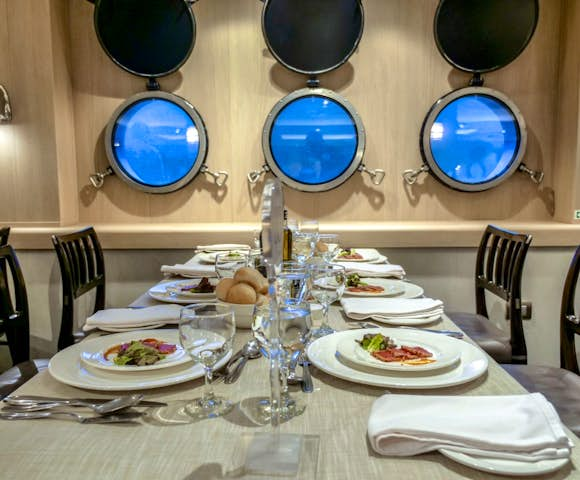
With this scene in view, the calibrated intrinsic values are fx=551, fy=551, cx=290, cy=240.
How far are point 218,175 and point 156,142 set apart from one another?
1.35 ft

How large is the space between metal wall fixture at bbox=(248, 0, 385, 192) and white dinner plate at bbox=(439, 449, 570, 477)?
2586mm

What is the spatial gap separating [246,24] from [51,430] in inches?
110

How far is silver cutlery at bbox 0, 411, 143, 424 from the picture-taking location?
0.79m

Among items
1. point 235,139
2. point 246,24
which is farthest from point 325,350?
point 246,24

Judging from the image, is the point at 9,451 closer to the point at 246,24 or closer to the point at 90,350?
the point at 90,350

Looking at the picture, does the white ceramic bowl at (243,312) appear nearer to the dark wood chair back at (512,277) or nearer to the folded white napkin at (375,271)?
the folded white napkin at (375,271)

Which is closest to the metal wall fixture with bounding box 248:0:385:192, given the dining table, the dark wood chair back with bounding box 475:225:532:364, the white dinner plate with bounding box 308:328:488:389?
the dark wood chair back with bounding box 475:225:532:364

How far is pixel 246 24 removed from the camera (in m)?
3.13

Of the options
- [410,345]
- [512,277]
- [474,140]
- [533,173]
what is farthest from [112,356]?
[533,173]

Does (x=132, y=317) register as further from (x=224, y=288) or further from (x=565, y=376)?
(x=565, y=376)

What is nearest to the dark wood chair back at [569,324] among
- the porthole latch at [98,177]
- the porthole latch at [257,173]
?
the porthole latch at [257,173]

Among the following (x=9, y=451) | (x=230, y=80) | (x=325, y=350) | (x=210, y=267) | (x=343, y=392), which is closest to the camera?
(x=9, y=451)

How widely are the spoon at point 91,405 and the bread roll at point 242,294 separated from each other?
0.42 metres

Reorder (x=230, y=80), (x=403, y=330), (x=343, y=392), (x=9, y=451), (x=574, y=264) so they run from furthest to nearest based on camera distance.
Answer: (x=230, y=80) → (x=574, y=264) → (x=403, y=330) → (x=343, y=392) → (x=9, y=451)
